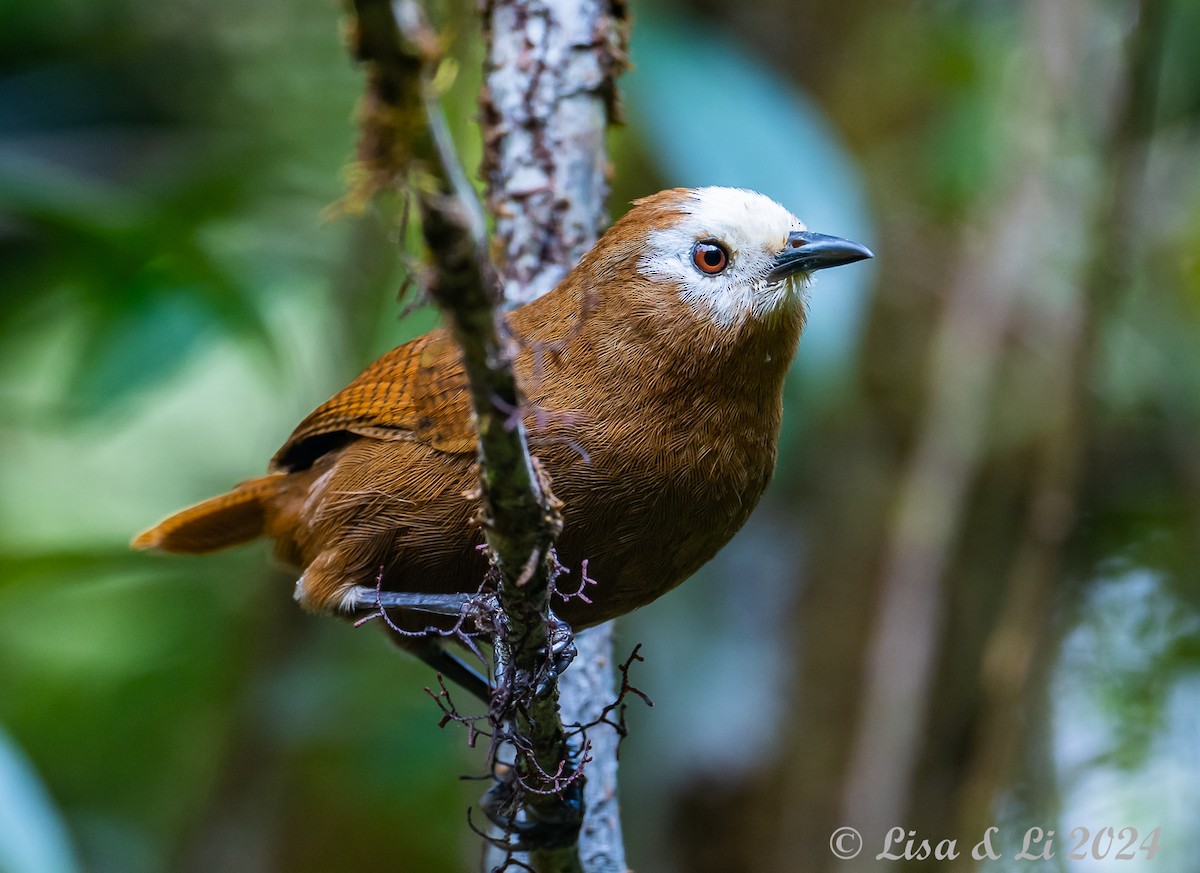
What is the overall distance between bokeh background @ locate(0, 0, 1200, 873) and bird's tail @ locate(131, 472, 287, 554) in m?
0.96

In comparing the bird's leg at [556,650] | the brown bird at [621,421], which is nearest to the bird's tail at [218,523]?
the brown bird at [621,421]

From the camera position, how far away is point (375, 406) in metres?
2.88

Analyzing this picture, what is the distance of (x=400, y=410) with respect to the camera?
2801 mm

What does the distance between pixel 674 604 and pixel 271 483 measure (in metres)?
2.33

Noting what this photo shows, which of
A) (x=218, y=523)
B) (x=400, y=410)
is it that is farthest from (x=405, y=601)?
(x=218, y=523)

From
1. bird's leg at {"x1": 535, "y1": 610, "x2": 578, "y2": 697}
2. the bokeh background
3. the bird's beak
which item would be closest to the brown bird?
the bird's beak

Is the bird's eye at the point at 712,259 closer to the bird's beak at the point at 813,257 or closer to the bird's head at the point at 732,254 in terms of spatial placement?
the bird's head at the point at 732,254

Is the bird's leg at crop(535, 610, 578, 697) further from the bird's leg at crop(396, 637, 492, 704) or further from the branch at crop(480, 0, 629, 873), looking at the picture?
the branch at crop(480, 0, 629, 873)

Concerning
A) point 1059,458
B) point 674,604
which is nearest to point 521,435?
point 1059,458

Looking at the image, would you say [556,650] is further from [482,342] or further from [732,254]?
[732,254]

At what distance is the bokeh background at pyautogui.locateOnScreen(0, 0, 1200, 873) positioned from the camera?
4328mm

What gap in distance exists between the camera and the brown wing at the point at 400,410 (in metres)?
2.64

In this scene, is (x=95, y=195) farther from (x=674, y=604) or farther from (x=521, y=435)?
(x=521, y=435)

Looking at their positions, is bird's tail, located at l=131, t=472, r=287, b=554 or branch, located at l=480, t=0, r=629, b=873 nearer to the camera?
bird's tail, located at l=131, t=472, r=287, b=554
